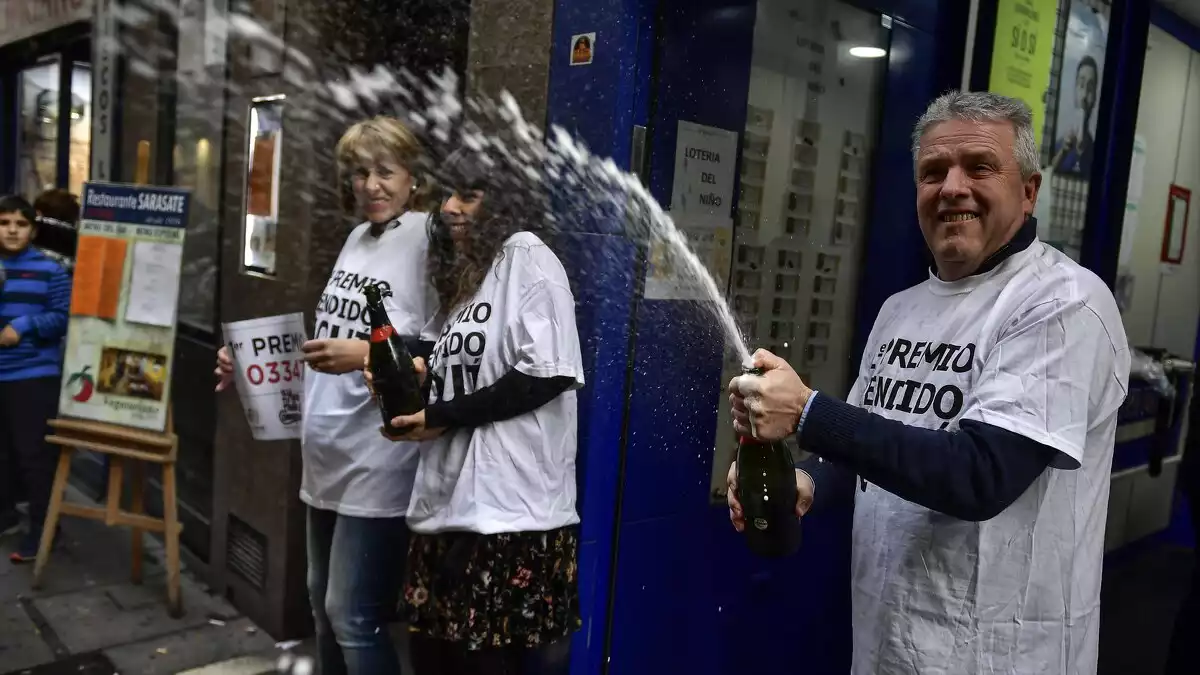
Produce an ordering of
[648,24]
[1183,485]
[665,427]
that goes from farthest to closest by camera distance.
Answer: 1. [1183,485]
2. [665,427]
3. [648,24]

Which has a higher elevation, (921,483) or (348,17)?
(348,17)

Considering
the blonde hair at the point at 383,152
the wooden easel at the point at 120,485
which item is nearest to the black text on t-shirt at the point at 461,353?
the blonde hair at the point at 383,152

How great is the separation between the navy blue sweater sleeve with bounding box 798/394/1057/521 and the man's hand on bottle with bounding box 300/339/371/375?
1063mm

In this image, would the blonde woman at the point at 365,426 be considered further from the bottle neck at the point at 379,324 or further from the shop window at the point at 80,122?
the shop window at the point at 80,122

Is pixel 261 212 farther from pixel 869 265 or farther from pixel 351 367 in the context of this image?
pixel 869 265

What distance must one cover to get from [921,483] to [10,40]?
6.98 ft

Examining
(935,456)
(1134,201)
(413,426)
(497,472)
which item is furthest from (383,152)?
(1134,201)

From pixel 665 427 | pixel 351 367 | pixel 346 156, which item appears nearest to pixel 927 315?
pixel 665 427

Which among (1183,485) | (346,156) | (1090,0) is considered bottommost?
(1183,485)

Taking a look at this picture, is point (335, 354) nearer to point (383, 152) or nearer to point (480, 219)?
point (480, 219)

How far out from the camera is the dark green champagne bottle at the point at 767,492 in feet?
4.25

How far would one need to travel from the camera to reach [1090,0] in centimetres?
232

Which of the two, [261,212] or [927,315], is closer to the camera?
[927,315]

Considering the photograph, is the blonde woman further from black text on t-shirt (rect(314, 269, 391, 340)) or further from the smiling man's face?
the smiling man's face
